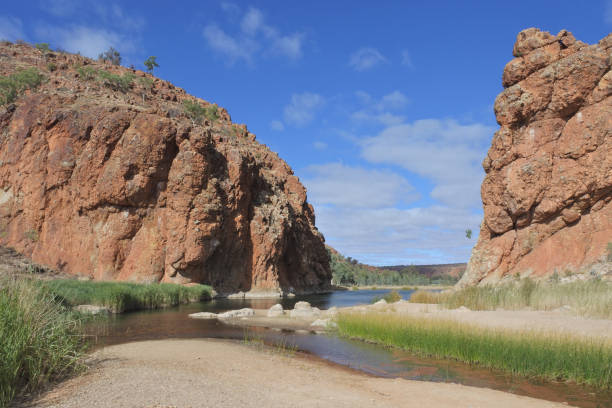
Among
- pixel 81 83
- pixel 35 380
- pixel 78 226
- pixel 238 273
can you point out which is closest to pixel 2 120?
pixel 81 83

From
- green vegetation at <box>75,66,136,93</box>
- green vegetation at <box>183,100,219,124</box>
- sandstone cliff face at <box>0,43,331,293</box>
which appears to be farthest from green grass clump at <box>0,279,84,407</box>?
green vegetation at <box>75,66,136,93</box>

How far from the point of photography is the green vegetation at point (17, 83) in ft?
183

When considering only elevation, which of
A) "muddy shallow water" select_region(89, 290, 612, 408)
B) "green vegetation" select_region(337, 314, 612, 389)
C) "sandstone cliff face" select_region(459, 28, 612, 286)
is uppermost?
"sandstone cliff face" select_region(459, 28, 612, 286)

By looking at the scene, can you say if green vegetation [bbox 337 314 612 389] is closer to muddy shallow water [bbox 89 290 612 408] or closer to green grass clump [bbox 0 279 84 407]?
muddy shallow water [bbox 89 290 612 408]

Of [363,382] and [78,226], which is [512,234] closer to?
[363,382]

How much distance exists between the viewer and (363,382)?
410 inches

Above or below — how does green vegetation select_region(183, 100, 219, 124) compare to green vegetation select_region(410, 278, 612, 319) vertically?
above

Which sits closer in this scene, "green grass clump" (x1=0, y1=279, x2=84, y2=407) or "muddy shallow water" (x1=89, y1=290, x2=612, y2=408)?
"green grass clump" (x1=0, y1=279, x2=84, y2=407)

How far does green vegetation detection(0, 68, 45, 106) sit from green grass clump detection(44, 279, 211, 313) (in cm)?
3689

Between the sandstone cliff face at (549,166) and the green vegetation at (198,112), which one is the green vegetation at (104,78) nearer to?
the green vegetation at (198,112)

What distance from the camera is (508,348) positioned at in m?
11.7

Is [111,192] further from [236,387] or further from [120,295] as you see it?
[236,387]

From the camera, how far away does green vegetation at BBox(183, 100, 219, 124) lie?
72912 millimetres

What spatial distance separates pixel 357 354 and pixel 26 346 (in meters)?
10.6
